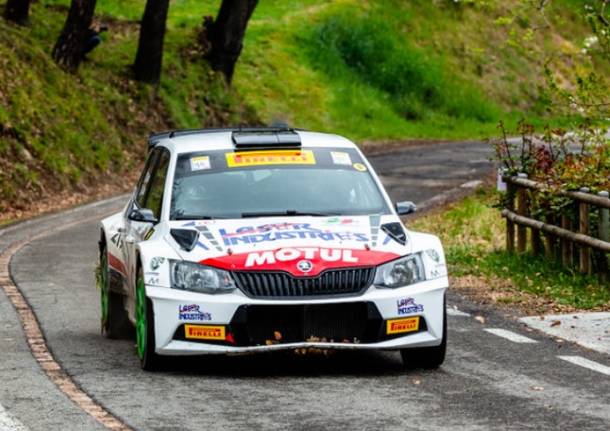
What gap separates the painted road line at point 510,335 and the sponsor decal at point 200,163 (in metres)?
2.70

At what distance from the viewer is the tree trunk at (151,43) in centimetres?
3406

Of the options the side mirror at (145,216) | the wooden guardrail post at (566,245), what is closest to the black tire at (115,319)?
the side mirror at (145,216)

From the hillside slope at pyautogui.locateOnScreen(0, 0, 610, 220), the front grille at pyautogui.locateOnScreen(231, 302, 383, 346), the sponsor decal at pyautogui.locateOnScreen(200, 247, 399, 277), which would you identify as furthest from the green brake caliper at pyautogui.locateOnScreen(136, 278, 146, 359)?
the hillside slope at pyautogui.locateOnScreen(0, 0, 610, 220)

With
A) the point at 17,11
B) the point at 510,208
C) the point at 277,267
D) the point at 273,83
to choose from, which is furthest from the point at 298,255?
the point at 273,83

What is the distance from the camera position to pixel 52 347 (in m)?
12.3

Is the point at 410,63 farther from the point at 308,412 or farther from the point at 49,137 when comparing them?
the point at 308,412

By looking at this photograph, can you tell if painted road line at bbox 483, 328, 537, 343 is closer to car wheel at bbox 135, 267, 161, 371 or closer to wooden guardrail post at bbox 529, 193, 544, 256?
car wheel at bbox 135, 267, 161, 371

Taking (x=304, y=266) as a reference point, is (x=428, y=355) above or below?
below

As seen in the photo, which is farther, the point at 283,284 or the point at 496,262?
the point at 496,262

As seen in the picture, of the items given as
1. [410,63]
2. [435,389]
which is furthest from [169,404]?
[410,63]

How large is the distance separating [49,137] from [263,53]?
64.8ft

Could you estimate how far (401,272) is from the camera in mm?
10867

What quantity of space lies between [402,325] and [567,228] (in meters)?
6.22

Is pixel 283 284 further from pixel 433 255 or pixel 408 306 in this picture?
pixel 433 255
